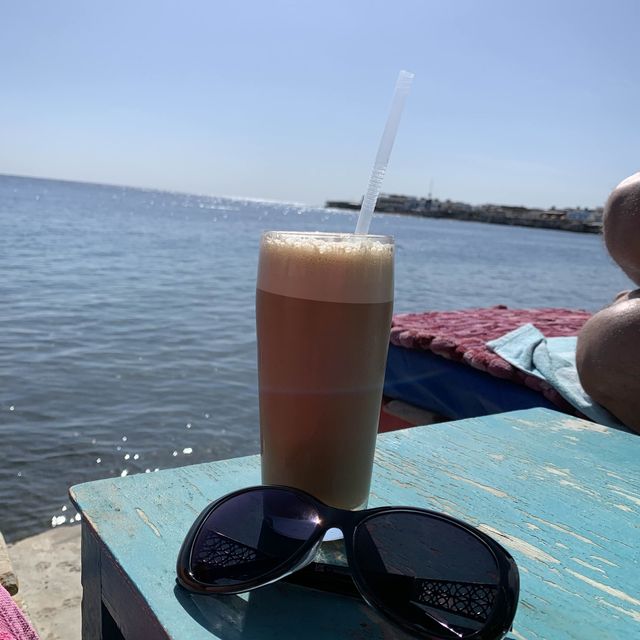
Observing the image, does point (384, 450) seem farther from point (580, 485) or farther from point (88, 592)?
point (88, 592)

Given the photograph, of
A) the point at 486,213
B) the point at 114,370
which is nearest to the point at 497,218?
the point at 486,213

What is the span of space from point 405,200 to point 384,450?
98.9m

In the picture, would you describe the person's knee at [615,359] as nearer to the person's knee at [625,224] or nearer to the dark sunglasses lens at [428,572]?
the person's knee at [625,224]

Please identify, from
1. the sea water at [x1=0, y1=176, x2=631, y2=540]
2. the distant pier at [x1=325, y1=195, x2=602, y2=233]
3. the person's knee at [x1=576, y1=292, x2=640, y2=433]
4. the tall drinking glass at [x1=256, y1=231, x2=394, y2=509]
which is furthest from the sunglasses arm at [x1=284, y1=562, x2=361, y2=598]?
the distant pier at [x1=325, y1=195, x2=602, y2=233]

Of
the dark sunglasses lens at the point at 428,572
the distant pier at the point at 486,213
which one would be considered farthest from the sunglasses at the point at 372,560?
the distant pier at the point at 486,213

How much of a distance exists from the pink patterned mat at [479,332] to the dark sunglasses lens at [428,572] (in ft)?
4.23

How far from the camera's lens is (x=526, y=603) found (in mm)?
633

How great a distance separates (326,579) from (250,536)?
3.5 inches

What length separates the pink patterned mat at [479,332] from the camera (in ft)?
7.37

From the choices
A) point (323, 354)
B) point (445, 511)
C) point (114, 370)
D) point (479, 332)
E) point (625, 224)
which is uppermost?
point (625, 224)

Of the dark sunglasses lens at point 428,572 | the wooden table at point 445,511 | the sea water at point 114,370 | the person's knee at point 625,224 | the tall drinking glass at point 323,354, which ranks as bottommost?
the sea water at point 114,370

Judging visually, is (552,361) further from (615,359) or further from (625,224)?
(625,224)

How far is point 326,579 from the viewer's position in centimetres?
62

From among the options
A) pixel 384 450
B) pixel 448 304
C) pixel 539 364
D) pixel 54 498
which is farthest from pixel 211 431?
pixel 448 304
